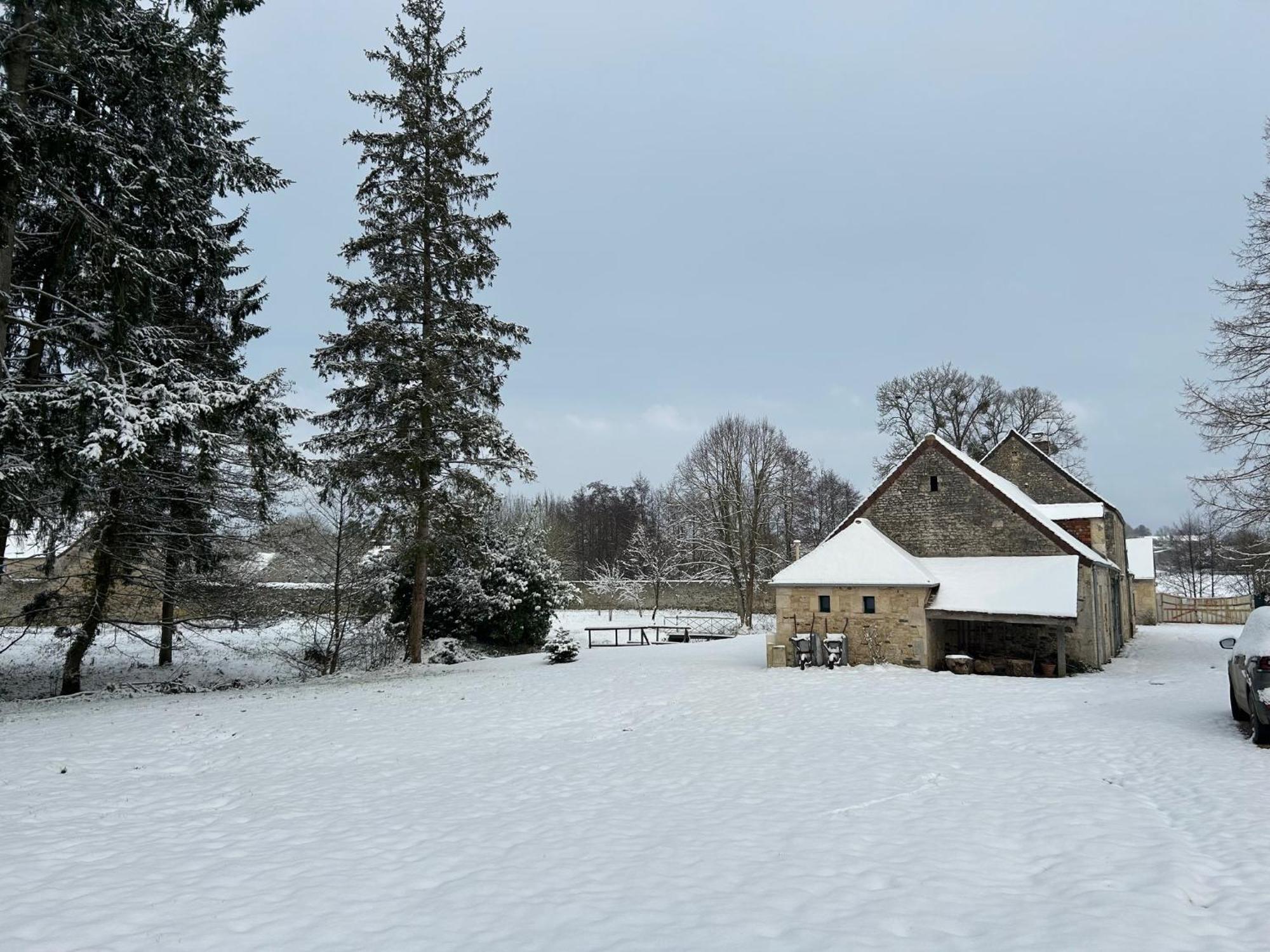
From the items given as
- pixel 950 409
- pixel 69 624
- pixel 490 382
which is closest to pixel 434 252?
pixel 490 382

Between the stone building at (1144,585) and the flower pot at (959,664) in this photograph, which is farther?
the stone building at (1144,585)

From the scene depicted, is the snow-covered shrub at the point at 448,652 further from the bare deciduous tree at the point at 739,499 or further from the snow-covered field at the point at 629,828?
the bare deciduous tree at the point at 739,499

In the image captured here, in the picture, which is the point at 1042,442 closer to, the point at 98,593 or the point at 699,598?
the point at 699,598

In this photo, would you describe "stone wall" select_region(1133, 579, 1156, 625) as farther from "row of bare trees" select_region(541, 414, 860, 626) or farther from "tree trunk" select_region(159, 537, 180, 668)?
"tree trunk" select_region(159, 537, 180, 668)

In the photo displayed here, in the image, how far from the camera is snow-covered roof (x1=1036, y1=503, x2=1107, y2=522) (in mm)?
25094

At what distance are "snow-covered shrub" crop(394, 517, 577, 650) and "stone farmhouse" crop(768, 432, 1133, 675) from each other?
9.50 m

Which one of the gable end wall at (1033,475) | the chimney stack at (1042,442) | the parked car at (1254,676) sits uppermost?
the chimney stack at (1042,442)

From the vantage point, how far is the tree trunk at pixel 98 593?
14.4m

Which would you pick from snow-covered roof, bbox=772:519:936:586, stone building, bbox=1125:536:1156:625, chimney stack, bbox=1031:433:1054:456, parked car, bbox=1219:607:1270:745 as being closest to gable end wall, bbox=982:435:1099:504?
chimney stack, bbox=1031:433:1054:456

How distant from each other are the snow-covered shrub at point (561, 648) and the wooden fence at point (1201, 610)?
35680 mm

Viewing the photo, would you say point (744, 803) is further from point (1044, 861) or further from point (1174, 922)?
point (1174, 922)

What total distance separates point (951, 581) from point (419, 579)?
49.3 feet

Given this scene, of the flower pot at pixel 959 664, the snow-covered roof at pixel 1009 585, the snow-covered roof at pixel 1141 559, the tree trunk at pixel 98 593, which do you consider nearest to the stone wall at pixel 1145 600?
the snow-covered roof at pixel 1141 559

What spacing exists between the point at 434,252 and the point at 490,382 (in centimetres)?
395
